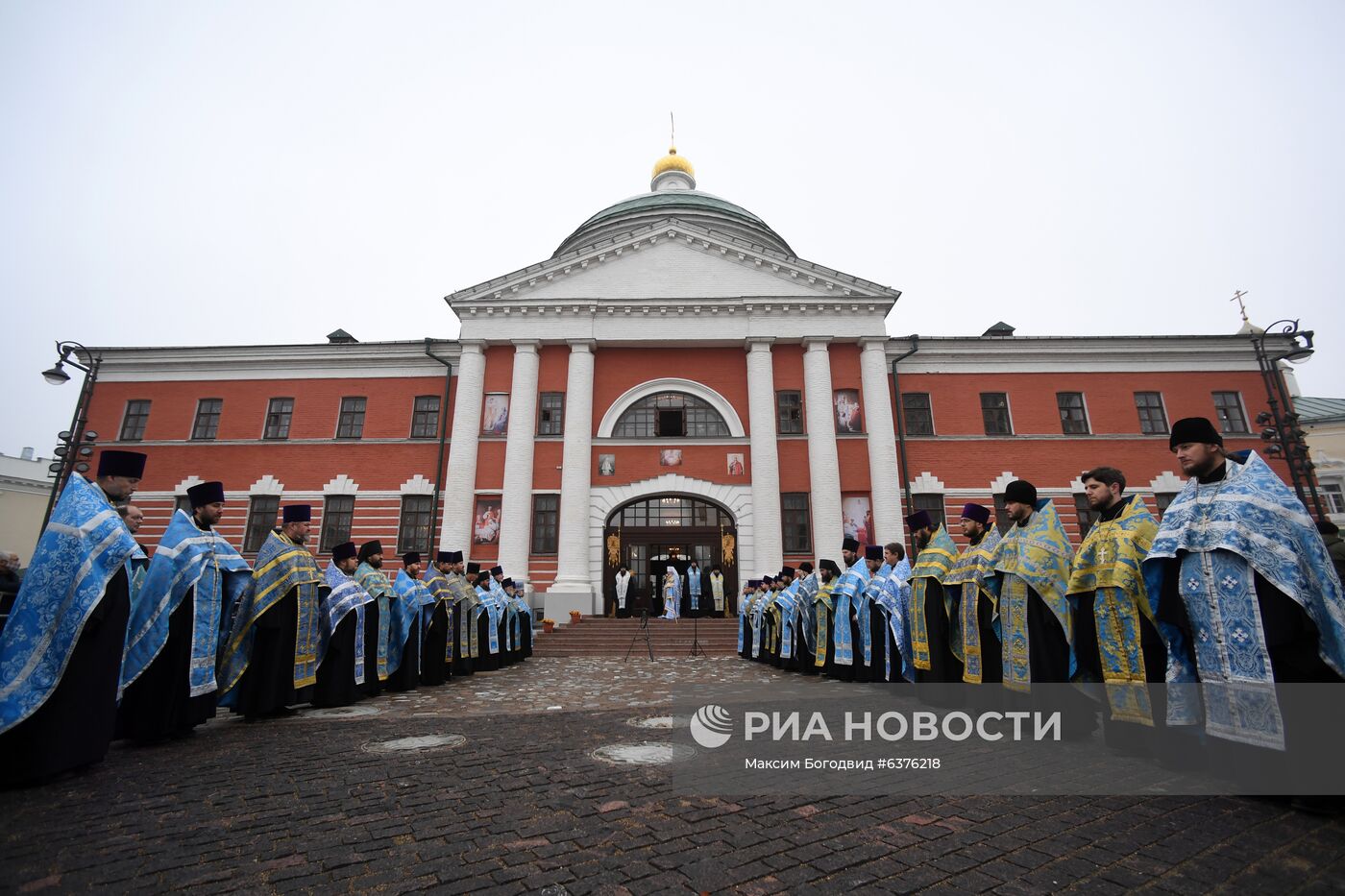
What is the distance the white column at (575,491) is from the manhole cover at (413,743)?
43.5ft

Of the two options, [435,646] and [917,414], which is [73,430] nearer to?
[435,646]

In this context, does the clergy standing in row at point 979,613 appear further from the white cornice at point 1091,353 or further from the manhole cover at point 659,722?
the white cornice at point 1091,353

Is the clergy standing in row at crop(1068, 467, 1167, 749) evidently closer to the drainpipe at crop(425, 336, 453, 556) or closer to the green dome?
the drainpipe at crop(425, 336, 453, 556)

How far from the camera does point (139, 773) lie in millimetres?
4098

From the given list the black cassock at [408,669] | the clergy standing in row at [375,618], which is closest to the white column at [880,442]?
the black cassock at [408,669]

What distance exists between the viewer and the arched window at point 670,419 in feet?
69.2

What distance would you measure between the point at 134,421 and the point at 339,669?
22192 mm

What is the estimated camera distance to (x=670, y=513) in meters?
20.6

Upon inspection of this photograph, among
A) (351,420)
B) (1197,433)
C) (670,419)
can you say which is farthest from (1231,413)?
(351,420)

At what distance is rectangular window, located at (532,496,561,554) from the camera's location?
64.9ft

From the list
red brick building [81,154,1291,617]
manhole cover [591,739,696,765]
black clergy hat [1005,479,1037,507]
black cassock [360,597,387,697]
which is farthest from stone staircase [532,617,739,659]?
black clergy hat [1005,479,1037,507]

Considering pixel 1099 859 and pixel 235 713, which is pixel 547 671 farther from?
pixel 1099 859

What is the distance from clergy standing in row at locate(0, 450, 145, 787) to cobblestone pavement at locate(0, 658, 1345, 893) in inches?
10.0

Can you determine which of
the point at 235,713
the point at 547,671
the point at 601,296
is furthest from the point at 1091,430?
the point at 235,713
